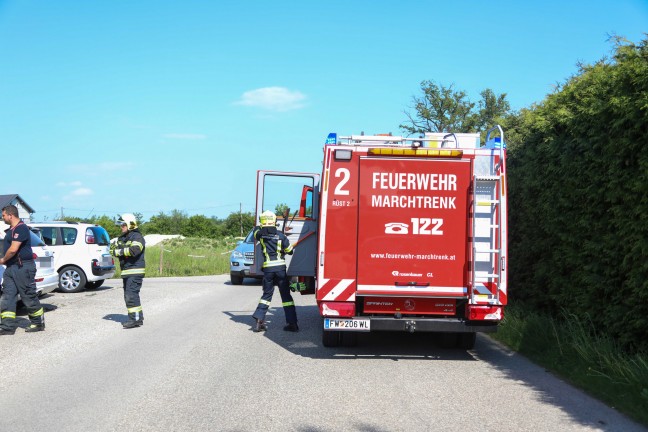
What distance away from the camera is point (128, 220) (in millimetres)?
10930

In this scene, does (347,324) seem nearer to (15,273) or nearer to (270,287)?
(270,287)

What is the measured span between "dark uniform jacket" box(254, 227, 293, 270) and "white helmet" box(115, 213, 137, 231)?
228 centimetres

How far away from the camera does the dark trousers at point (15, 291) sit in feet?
31.9

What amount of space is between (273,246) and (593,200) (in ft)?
15.6

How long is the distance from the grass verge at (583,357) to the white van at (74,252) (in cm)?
1105

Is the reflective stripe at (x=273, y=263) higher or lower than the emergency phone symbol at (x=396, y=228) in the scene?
lower

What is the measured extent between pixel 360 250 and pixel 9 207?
5.60m

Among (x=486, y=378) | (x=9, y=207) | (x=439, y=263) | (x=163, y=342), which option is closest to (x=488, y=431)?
(x=486, y=378)

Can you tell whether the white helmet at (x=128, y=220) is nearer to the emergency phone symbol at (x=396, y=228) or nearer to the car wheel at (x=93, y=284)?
the emergency phone symbol at (x=396, y=228)

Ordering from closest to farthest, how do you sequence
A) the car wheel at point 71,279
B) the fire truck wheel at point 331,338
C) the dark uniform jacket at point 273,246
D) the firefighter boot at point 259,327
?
1. the fire truck wheel at point 331,338
2. the dark uniform jacket at point 273,246
3. the firefighter boot at point 259,327
4. the car wheel at point 71,279

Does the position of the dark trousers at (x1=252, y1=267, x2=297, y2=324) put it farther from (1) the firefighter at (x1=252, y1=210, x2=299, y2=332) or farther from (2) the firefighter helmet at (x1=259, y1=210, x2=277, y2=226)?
(2) the firefighter helmet at (x1=259, y1=210, x2=277, y2=226)

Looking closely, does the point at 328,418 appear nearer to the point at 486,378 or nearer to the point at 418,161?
the point at 486,378

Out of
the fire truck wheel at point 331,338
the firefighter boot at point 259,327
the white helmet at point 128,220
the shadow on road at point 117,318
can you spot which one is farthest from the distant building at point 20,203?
the fire truck wheel at point 331,338

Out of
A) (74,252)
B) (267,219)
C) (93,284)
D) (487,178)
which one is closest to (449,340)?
(487,178)
